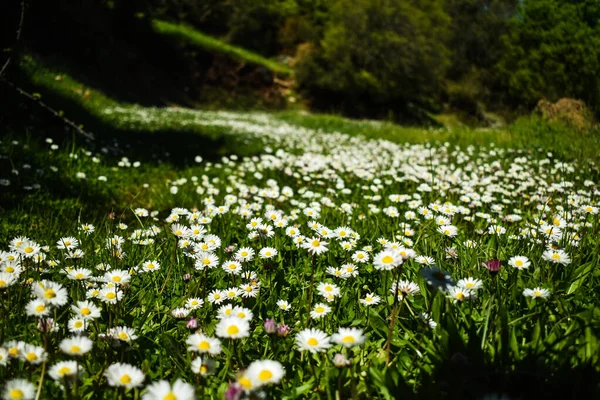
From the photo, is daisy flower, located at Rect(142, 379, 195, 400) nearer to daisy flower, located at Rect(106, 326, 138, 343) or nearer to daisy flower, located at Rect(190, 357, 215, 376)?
daisy flower, located at Rect(190, 357, 215, 376)

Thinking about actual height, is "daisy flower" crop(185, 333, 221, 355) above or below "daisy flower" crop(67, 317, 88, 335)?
above

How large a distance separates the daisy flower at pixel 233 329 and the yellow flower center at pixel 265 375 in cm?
19

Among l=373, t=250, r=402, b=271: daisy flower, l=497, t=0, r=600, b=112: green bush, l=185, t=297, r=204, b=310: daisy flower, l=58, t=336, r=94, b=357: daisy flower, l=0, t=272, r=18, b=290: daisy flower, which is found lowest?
l=185, t=297, r=204, b=310: daisy flower

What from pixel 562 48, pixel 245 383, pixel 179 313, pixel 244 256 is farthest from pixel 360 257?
pixel 562 48

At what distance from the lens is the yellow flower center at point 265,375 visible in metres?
1.12

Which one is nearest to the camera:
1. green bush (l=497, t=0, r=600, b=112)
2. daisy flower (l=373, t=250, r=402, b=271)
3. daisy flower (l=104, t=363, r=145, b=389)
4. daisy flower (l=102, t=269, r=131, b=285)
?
daisy flower (l=104, t=363, r=145, b=389)

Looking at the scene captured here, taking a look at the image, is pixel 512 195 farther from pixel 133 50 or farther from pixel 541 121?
pixel 133 50

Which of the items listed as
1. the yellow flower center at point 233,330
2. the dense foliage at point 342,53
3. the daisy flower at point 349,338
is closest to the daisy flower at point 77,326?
the yellow flower center at point 233,330

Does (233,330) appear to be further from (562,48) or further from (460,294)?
(562,48)

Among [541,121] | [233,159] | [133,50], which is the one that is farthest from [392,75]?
[233,159]

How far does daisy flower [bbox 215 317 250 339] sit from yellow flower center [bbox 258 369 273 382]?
0.62 ft

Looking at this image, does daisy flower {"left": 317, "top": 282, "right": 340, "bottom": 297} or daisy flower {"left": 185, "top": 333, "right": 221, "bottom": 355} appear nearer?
daisy flower {"left": 185, "top": 333, "right": 221, "bottom": 355}

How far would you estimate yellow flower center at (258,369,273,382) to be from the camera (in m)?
1.12

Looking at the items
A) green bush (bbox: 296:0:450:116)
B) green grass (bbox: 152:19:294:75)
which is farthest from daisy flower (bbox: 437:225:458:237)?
green grass (bbox: 152:19:294:75)
